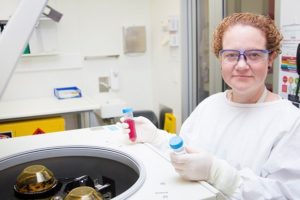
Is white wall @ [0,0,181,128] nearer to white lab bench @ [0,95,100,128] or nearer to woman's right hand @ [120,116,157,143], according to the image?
white lab bench @ [0,95,100,128]

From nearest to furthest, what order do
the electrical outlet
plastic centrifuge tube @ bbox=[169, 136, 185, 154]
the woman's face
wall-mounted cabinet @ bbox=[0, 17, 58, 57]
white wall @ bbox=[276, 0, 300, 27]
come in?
plastic centrifuge tube @ bbox=[169, 136, 185, 154] < the woman's face < white wall @ bbox=[276, 0, 300, 27] < wall-mounted cabinet @ bbox=[0, 17, 58, 57] < the electrical outlet

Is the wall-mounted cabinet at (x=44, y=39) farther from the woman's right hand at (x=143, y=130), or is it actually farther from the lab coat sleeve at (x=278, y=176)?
the lab coat sleeve at (x=278, y=176)

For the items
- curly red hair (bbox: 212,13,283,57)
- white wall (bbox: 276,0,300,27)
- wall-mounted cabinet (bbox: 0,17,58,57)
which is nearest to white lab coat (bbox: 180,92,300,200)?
curly red hair (bbox: 212,13,283,57)

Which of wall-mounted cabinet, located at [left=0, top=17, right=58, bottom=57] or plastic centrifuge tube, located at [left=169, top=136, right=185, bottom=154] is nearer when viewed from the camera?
plastic centrifuge tube, located at [left=169, top=136, right=185, bottom=154]

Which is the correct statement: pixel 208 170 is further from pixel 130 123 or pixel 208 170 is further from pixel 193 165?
pixel 130 123

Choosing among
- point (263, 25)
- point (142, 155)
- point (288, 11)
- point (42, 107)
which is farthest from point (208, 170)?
point (42, 107)

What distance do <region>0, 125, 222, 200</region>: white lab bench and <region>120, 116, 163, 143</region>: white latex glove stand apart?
0.05 metres

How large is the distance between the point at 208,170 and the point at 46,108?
214 centimetres

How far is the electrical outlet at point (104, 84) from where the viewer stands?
144 inches

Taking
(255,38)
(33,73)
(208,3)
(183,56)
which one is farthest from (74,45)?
(255,38)

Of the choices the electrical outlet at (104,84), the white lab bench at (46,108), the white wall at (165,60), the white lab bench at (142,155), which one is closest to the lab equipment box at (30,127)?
the white lab bench at (46,108)

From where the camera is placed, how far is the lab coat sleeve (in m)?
0.93

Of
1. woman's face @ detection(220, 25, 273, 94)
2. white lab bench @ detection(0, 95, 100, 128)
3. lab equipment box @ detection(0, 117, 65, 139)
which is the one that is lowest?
lab equipment box @ detection(0, 117, 65, 139)

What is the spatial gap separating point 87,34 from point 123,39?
0.42 metres
